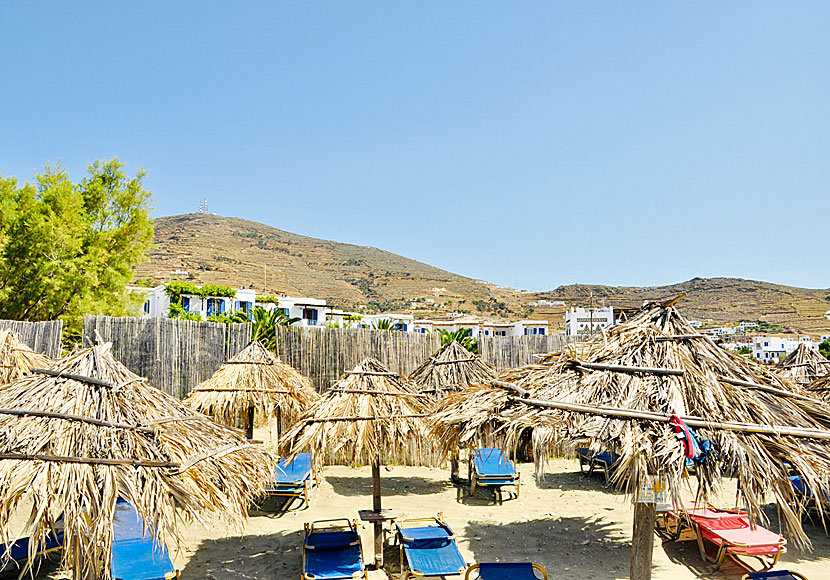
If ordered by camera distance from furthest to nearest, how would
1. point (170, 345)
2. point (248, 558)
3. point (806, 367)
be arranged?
point (806, 367) < point (170, 345) < point (248, 558)

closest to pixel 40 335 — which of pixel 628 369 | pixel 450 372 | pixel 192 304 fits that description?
pixel 450 372

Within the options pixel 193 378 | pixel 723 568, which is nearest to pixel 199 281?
pixel 193 378

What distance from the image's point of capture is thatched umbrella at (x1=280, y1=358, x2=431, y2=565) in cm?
627

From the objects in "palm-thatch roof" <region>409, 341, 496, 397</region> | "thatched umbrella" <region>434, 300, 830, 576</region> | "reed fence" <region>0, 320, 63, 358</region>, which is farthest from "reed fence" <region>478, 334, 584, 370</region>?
"reed fence" <region>0, 320, 63, 358</region>

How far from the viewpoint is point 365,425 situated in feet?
21.0

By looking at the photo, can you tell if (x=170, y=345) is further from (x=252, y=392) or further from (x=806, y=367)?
(x=806, y=367)

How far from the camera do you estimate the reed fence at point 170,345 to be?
33.6ft

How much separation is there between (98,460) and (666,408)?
4.10m

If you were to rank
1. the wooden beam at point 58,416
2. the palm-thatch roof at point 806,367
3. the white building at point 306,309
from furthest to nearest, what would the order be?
the white building at point 306,309
the palm-thatch roof at point 806,367
the wooden beam at point 58,416

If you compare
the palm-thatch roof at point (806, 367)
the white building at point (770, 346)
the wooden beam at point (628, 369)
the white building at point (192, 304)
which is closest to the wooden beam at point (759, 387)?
the wooden beam at point (628, 369)

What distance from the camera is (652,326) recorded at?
521 cm

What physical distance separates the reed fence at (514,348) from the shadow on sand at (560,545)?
210 inches

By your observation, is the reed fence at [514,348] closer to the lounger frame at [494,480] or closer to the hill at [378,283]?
the lounger frame at [494,480]

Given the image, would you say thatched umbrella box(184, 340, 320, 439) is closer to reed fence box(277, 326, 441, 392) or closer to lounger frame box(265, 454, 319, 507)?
lounger frame box(265, 454, 319, 507)
